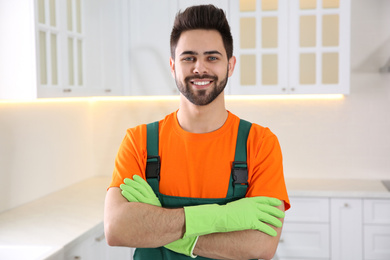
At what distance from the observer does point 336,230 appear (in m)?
3.40

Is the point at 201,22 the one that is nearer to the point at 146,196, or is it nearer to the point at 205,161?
the point at 205,161

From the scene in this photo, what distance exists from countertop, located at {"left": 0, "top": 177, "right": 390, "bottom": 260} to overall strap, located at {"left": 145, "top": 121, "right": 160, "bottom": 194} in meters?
0.80

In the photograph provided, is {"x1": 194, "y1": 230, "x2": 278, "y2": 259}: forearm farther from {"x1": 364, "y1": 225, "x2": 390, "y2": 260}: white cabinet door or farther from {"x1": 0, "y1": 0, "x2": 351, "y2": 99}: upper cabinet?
{"x1": 364, "y1": 225, "x2": 390, "y2": 260}: white cabinet door

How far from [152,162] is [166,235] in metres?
0.24

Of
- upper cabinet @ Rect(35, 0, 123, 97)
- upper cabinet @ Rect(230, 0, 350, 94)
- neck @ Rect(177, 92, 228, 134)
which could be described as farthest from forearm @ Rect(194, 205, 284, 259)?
upper cabinet @ Rect(230, 0, 350, 94)

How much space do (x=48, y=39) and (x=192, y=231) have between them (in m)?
1.70

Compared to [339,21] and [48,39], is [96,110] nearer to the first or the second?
[48,39]

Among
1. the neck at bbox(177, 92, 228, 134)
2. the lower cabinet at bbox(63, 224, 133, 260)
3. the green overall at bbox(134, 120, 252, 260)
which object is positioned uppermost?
the neck at bbox(177, 92, 228, 134)

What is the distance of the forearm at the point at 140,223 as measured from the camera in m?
1.50

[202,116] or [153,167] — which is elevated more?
[202,116]

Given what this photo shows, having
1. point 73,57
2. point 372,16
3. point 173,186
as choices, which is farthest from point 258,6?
point 173,186

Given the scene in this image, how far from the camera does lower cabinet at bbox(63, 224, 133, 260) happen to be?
7.85ft

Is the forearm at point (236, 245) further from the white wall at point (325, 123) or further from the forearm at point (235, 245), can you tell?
the white wall at point (325, 123)

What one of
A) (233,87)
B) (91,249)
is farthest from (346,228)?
(91,249)
